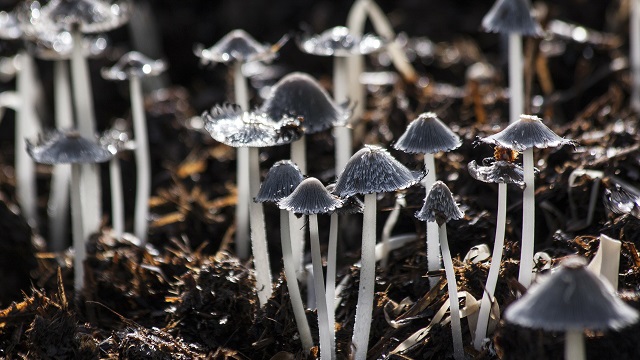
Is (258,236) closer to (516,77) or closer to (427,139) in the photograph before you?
(427,139)

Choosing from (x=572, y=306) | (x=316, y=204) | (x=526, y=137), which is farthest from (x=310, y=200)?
(x=572, y=306)

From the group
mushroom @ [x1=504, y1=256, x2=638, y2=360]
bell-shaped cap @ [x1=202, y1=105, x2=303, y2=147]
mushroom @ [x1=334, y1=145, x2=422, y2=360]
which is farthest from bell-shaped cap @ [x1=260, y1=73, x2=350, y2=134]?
mushroom @ [x1=504, y1=256, x2=638, y2=360]

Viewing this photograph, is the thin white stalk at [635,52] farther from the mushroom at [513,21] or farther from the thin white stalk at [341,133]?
the thin white stalk at [341,133]

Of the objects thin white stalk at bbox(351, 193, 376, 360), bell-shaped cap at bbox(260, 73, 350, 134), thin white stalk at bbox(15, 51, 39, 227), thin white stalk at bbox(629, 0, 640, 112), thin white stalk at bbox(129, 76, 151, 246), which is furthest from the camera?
thin white stalk at bbox(629, 0, 640, 112)

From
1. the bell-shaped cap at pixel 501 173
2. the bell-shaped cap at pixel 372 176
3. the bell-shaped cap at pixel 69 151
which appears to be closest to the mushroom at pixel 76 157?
the bell-shaped cap at pixel 69 151

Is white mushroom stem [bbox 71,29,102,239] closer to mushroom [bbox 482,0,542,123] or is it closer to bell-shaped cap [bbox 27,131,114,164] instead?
bell-shaped cap [bbox 27,131,114,164]
